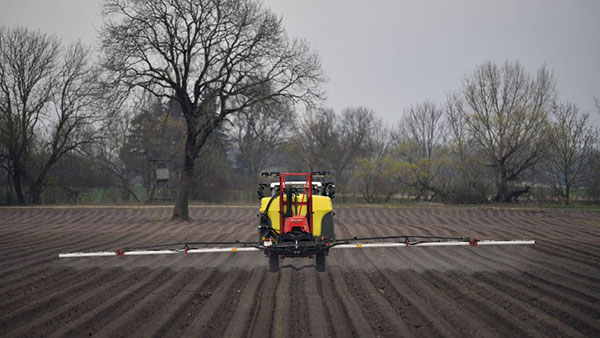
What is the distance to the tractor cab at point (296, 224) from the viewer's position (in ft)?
30.2

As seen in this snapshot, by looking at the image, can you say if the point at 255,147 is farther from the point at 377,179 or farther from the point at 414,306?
the point at 414,306

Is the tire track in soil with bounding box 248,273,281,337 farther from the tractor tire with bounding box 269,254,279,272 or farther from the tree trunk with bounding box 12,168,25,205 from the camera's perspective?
the tree trunk with bounding box 12,168,25,205

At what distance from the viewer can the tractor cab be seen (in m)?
9.21

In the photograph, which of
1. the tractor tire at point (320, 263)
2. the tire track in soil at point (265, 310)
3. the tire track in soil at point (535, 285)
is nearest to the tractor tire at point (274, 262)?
the tire track in soil at point (265, 310)

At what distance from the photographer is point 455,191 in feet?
117

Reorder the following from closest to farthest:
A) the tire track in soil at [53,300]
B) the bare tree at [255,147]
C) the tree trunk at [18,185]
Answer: the tire track in soil at [53,300], the tree trunk at [18,185], the bare tree at [255,147]

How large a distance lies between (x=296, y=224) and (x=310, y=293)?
1344mm

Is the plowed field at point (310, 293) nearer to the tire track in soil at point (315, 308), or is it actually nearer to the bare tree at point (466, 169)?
the tire track in soil at point (315, 308)

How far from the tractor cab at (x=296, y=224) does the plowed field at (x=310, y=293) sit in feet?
2.32

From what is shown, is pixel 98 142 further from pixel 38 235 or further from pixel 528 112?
pixel 528 112

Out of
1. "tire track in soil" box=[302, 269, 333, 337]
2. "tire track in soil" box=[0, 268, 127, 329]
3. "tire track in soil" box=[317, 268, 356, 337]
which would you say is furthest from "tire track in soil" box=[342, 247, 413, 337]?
"tire track in soil" box=[0, 268, 127, 329]

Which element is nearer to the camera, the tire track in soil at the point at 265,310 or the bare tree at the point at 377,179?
the tire track in soil at the point at 265,310

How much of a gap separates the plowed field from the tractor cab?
0.71 m

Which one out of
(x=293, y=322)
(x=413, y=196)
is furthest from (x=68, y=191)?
(x=293, y=322)
